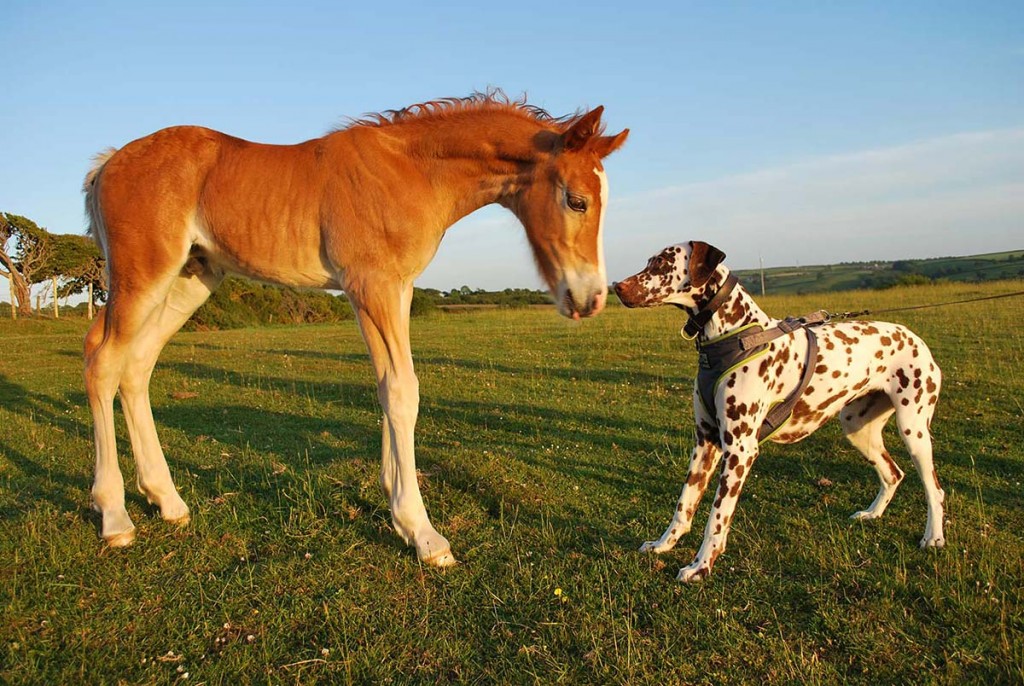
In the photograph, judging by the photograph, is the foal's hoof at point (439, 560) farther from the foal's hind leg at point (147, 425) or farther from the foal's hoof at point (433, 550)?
A: the foal's hind leg at point (147, 425)

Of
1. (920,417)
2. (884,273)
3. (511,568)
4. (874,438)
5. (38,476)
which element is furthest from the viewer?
(884,273)

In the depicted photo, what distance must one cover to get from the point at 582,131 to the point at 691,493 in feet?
8.22

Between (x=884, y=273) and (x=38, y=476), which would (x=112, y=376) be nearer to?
(x=38, y=476)

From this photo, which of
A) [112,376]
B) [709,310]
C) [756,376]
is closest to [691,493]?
[756,376]

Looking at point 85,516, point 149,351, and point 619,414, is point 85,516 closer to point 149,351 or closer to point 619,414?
point 149,351

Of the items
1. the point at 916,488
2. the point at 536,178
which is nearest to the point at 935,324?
the point at 916,488

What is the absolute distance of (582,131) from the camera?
4031 millimetres

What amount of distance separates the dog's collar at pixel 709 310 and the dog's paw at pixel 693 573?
5.03ft

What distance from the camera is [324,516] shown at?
4.99 meters

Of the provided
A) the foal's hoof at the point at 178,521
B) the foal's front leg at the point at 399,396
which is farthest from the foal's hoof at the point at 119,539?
the foal's front leg at the point at 399,396

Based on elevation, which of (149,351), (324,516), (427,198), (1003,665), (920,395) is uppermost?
(427,198)

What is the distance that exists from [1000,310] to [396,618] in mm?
24634

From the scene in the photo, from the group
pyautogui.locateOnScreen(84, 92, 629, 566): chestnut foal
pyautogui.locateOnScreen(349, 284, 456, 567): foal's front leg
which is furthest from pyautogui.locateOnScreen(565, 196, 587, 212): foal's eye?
pyautogui.locateOnScreen(349, 284, 456, 567): foal's front leg

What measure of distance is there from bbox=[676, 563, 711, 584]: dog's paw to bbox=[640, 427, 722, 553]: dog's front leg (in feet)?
1.19
